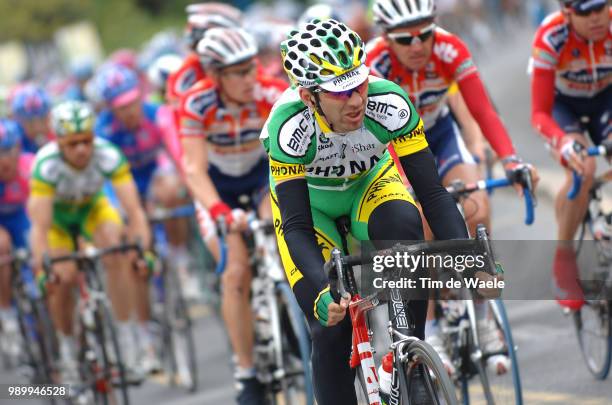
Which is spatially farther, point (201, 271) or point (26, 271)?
point (201, 271)

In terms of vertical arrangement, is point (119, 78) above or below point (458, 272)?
above

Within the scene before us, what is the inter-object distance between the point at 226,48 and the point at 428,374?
363 cm

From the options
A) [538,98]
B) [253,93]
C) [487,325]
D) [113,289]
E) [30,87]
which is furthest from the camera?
[30,87]

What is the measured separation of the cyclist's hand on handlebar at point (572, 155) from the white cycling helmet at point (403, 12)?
1.06m

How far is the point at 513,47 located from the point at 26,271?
81.3 feet

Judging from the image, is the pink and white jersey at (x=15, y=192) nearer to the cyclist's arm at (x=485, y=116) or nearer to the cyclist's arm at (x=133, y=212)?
the cyclist's arm at (x=133, y=212)

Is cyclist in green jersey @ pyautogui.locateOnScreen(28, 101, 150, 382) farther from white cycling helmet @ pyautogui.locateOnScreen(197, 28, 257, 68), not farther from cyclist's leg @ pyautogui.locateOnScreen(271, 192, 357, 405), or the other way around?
cyclist's leg @ pyautogui.locateOnScreen(271, 192, 357, 405)

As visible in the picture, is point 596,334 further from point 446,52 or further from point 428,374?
point 428,374

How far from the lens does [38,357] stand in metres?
10.9

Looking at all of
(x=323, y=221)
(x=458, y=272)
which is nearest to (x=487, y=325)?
(x=323, y=221)

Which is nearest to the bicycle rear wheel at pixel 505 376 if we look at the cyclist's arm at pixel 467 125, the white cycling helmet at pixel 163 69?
the cyclist's arm at pixel 467 125

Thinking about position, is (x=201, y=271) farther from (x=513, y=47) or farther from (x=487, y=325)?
(x=513, y=47)

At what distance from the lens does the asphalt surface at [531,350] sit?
766 cm

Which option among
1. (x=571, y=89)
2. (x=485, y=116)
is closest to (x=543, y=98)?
(x=571, y=89)
